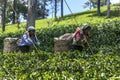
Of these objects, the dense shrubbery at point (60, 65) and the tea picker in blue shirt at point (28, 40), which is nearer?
the dense shrubbery at point (60, 65)

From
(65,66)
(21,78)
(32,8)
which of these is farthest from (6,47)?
(21,78)

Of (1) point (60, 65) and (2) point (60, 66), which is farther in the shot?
(1) point (60, 65)

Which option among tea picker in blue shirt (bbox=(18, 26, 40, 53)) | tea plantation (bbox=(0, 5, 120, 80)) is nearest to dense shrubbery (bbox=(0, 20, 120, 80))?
tea plantation (bbox=(0, 5, 120, 80))

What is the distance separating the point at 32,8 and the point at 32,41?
12418mm

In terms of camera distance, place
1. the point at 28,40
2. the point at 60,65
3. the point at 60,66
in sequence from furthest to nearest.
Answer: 1. the point at 28,40
2. the point at 60,65
3. the point at 60,66

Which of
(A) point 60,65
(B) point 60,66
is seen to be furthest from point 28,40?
(B) point 60,66

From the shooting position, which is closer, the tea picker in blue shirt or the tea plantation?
the tea plantation

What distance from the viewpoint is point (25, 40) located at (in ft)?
55.8

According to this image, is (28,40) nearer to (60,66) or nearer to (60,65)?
(60,65)

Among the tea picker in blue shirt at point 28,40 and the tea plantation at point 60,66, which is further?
the tea picker in blue shirt at point 28,40

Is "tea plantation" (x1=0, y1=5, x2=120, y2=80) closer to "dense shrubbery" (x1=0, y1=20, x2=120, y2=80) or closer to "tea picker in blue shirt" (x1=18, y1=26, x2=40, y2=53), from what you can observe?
"dense shrubbery" (x1=0, y1=20, x2=120, y2=80)

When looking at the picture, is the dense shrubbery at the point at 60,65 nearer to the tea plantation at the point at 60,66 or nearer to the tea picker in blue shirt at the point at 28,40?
the tea plantation at the point at 60,66

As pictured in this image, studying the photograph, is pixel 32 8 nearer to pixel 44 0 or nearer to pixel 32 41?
pixel 32 41

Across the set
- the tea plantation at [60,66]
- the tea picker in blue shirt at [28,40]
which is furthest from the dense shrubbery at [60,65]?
the tea picker in blue shirt at [28,40]
